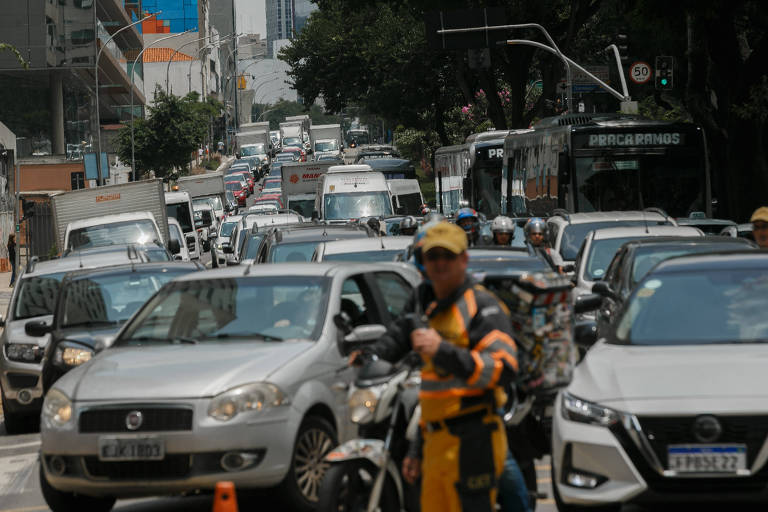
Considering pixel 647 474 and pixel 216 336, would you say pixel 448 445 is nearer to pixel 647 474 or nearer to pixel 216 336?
pixel 647 474

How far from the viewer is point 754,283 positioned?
8547 mm

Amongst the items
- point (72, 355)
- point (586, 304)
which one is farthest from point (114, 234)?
point (586, 304)

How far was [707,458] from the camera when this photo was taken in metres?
6.88

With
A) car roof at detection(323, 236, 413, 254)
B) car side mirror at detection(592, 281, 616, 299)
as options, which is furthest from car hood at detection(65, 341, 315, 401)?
car roof at detection(323, 236, 413, 254)

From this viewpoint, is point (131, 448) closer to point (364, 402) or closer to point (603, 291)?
point (364, 402)

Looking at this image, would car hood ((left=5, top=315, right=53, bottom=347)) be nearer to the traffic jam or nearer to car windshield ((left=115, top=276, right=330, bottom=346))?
the traffic jam

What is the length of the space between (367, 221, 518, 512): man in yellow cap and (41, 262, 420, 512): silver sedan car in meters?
1.67

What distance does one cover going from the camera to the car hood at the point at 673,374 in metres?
7.07

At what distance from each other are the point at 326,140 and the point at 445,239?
102 meters

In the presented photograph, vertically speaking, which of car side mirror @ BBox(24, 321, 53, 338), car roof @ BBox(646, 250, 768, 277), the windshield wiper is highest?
car roof @ BBox(646, 250, 768, 277)

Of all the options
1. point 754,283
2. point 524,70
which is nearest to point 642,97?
point 524,70

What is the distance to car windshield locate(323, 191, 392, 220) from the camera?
3044 centimetres

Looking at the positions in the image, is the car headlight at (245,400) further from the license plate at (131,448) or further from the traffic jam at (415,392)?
the license plate at (131,448)

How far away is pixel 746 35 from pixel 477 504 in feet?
103
